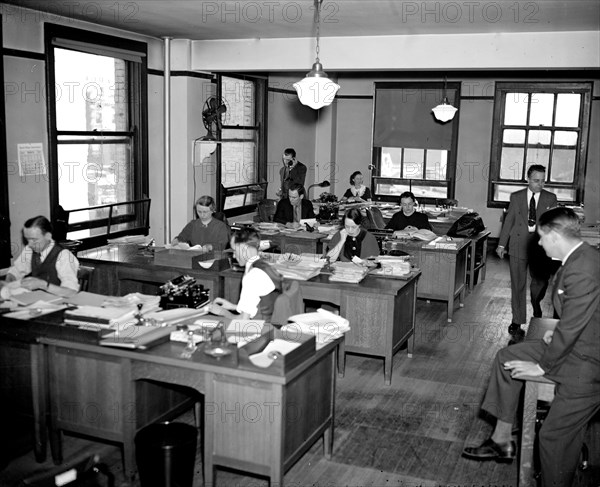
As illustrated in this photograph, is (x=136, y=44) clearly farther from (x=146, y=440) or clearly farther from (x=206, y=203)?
(x=146, y=440)

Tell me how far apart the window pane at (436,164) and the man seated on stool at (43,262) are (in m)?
8.93

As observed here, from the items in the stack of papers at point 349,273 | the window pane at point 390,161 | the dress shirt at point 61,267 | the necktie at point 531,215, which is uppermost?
the window pane at point 390,161

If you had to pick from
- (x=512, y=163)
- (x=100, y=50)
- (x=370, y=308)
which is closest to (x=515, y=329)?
(x=370, y=308)

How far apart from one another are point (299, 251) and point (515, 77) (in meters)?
6.39

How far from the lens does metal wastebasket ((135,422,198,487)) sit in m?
3.67

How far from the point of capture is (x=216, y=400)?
3680mm

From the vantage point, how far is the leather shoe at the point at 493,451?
418 cm

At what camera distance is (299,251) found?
7973 mm

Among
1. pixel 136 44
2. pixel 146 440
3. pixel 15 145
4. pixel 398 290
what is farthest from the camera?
pixel 136 44

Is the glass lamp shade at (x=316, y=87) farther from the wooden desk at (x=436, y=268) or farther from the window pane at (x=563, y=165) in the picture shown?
the window pane at (x=563, y=165)

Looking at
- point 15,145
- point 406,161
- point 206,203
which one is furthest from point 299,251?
point 406,161

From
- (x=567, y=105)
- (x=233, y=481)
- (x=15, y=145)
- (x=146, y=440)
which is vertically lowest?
(x=233, y=481)

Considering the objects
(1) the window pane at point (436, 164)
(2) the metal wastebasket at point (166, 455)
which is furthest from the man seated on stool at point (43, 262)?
(1) the window pane at point (436, 164)

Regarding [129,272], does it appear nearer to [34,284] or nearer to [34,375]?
[34,284]
